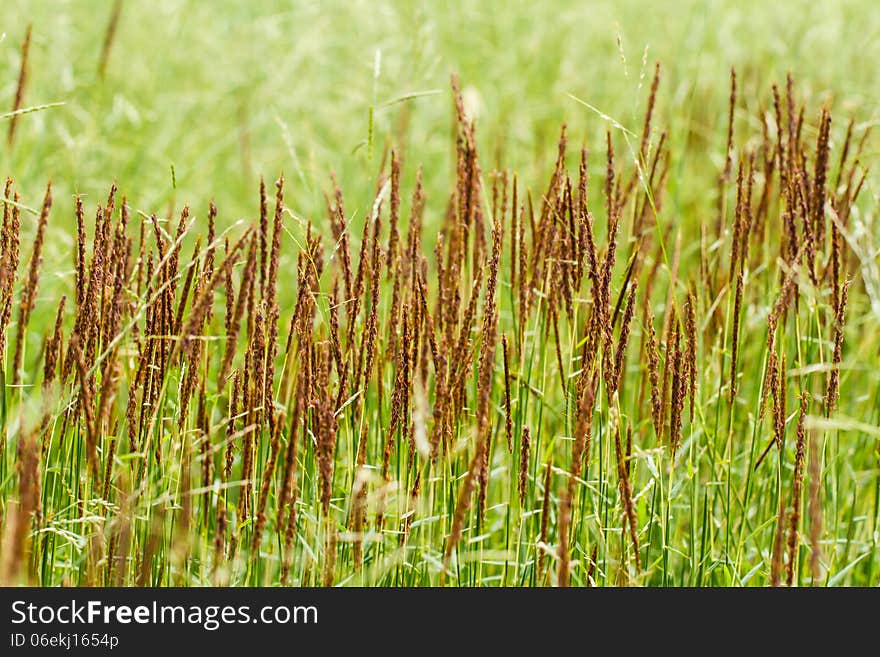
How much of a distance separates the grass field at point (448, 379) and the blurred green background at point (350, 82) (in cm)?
15

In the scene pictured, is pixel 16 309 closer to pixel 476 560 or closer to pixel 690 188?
pixel 476 560

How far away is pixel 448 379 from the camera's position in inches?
74.1

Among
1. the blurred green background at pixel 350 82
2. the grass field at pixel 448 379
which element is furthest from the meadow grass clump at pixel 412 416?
the blurred green background at pixel 350 82

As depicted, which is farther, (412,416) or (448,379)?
(412,416)

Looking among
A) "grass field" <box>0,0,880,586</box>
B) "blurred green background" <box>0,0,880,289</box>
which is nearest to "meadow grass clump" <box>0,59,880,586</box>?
"grass field" <box>0,0,880,586</box>

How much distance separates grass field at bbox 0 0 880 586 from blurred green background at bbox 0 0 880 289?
146 millimetres

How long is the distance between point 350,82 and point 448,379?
12.1 ft

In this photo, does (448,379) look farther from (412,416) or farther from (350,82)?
(350,82)

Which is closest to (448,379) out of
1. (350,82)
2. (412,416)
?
(412,416)

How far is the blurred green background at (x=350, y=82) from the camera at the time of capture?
438 cm

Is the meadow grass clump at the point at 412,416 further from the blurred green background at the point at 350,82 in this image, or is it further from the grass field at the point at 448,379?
the blurred green background at the point at 350,82
